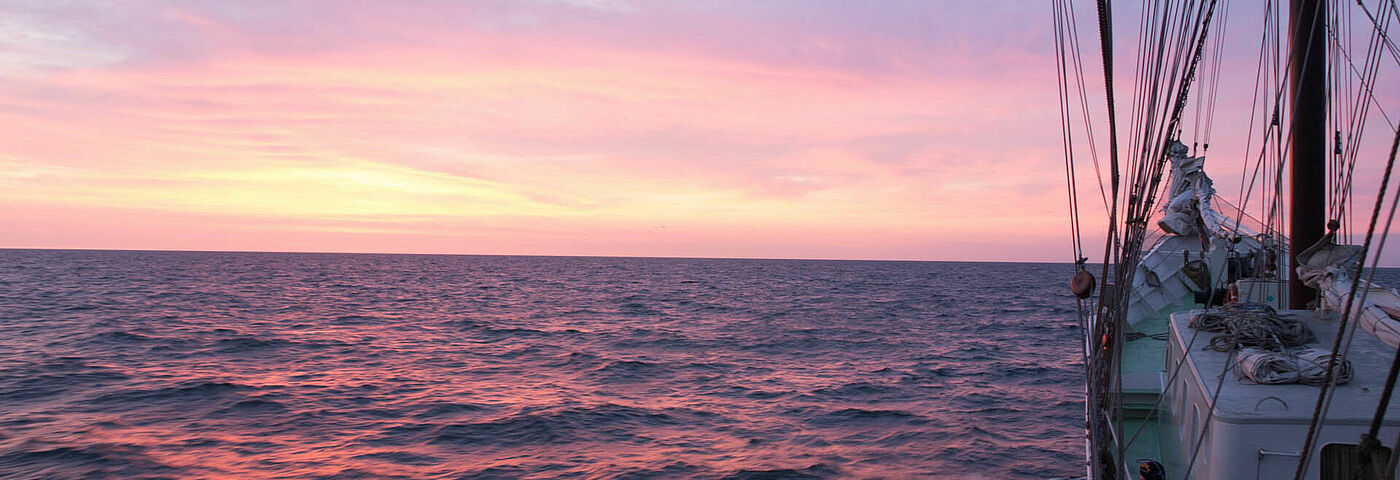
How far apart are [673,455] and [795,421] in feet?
12.4

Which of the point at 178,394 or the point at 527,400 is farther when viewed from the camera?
the point at 527,400

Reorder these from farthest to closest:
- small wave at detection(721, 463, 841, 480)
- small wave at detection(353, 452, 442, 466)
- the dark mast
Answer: small wave at detection(353, 452, 442, 466) < small wave at detection(721, 463, 841, 480) < the dark mast

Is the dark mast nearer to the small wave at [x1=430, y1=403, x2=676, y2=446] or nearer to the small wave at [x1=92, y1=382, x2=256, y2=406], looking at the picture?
the small wave at [x1=430, y1=403, x2=676, y2=446]

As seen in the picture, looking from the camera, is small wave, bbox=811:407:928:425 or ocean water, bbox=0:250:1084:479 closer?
ocean water, bbox=0:250:1084:479

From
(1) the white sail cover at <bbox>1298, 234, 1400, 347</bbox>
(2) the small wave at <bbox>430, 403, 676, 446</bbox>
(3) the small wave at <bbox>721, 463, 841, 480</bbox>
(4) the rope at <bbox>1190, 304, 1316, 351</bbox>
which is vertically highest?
(1) the white sail cover at <bbox>1298, 234, 1400, 347</bbox>

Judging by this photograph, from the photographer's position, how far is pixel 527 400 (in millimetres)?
20484

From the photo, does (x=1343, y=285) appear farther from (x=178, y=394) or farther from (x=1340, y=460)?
(x=178, y=394)

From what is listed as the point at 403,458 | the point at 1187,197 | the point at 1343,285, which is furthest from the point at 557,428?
the point at 1187,197

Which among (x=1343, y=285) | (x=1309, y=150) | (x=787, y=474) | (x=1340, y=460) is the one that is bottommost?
(x=787, y=474)

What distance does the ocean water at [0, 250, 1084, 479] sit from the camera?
48.7ft

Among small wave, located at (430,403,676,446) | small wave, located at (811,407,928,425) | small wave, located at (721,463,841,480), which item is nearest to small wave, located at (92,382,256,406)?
small wave, located at (430,403,676,446)

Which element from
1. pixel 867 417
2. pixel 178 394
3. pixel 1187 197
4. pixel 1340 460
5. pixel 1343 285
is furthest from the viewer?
pixel 1187 197

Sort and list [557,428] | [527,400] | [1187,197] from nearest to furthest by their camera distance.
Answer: [557,428]
[527,400]
[1187,197]

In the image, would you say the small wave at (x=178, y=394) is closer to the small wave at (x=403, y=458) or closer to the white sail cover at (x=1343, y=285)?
the small wave at (x=403, y=458)
